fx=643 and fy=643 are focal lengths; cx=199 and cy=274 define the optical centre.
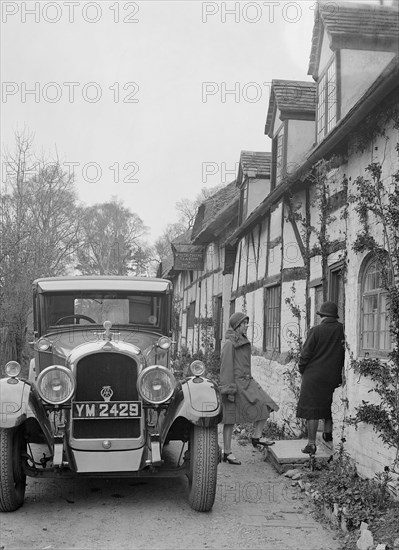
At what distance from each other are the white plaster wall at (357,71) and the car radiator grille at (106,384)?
4.75 meters

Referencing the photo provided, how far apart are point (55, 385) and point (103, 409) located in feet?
1.43

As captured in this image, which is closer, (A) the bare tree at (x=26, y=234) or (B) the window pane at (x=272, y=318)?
(B) the window pane at (x=272, y=318)

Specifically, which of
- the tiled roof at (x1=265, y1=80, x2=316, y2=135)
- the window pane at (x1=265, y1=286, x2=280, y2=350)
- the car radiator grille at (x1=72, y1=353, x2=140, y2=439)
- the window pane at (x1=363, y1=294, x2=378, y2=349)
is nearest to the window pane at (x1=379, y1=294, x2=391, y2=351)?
the window pane at (x1=363, y1=294, x2=378, y2=349)

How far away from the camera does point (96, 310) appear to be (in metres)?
6.77

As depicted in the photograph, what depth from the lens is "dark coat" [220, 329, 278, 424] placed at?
23.2 ft

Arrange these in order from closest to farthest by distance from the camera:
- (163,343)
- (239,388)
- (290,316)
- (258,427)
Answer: (163,343), (239,388), (258,427), (290,316)

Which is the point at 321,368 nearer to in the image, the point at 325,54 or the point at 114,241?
the point at 325,54

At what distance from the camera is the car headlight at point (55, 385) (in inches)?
205

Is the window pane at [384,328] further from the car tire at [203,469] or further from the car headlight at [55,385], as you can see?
the car headlight at [55,385]

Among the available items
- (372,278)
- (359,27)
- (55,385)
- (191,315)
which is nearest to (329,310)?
(372,278)

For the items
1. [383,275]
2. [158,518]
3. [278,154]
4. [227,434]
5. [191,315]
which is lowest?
[158,518]

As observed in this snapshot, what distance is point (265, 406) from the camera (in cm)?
715

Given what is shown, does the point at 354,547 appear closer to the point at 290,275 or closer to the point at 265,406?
the point at 265,406

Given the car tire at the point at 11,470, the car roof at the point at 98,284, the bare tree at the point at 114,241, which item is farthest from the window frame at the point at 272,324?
the bare tree at the point at 114,241
